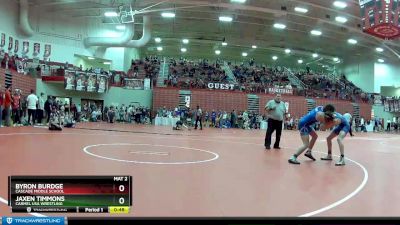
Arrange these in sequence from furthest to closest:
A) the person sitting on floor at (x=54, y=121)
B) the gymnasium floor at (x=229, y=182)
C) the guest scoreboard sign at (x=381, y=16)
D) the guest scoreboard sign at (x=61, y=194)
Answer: the guest scoreboard sign at (x=381, y=16), the person sitting on floor at (x=54, y=121), the gymnasium floor at (x=229, y=182), the guest scoreboard sign at (x=61, y=194)

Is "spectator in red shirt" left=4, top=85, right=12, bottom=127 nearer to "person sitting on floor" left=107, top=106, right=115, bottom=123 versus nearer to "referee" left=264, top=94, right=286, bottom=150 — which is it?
"referee" left=264, top=94, right=286, bottom=150

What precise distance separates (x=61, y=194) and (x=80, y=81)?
1107 inches

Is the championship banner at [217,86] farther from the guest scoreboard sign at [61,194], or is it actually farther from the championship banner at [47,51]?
the guest scoreboard sign at [61,194]

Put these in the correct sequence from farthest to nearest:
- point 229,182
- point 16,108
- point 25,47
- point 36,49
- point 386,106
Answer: point 386,106
point 36,49
point 25,47
point 16,108
point 229,182

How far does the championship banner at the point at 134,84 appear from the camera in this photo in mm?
30953

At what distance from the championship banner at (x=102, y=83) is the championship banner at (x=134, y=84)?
6.53 feet

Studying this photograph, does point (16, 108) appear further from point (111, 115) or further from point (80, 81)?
point (80, 81)

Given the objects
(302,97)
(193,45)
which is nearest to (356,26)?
(302,97)

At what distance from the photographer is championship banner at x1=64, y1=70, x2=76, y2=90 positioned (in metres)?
27.5

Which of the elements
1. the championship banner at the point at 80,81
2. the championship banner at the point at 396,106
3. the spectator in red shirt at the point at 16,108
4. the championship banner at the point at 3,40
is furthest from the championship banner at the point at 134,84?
the championship banner at the point at 396,106

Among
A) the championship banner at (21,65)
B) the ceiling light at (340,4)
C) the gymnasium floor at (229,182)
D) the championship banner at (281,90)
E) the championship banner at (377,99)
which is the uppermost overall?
the ceiling light at (340,4)

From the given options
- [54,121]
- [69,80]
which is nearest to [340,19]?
[69,80]

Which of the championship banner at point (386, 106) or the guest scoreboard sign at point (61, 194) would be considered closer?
the guest scoreboard sign at point (61, 194)

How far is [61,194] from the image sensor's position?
4.82ft
